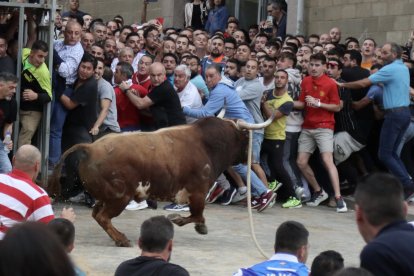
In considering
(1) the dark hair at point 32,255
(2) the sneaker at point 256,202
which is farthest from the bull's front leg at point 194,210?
(1) the dark hair at point 32,255

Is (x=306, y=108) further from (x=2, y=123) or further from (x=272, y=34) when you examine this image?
(x=272, y=34)

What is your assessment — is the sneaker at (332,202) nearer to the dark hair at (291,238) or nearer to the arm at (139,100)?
the arm at (139,100)

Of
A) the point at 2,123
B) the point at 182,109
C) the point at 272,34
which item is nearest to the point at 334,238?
the point at 182,109

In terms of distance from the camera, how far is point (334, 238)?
1021 centimetres

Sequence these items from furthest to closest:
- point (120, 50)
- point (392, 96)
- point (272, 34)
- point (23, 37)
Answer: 1. point (272, 34)
2. point (120, 50)
3. point (392, 96)
4. point (23, 37)

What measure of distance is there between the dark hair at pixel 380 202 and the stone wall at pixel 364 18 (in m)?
12.5

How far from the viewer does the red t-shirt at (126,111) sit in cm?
1141

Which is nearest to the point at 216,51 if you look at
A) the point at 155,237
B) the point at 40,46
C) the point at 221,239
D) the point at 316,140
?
the point at 316,140

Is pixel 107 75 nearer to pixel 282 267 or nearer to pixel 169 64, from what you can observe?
pixel 169 64

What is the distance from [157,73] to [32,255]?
8236mm

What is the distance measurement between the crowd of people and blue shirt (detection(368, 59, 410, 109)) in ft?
0.04

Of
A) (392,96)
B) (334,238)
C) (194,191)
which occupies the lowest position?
(334,238)

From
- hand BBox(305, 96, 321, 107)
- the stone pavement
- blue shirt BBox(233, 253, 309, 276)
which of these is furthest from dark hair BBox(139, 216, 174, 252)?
hand BBox(305, 96, 321, 107)

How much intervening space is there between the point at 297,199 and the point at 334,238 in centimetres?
194
